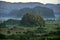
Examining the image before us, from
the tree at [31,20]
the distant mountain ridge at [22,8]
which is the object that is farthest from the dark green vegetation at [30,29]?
the distant mountain ridge at [22,8]

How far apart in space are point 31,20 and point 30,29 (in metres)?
0.16

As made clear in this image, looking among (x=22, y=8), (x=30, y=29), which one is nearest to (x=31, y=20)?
(x=30, y=29)

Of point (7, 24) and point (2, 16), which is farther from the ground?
point (2, 16)

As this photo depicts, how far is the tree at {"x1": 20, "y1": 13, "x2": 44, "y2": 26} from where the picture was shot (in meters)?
2.15

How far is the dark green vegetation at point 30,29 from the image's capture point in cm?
206

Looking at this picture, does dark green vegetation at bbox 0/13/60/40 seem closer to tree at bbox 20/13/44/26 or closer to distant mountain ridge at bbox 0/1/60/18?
tree at bbox 20/13/44/26

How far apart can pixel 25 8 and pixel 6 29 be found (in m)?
0.49

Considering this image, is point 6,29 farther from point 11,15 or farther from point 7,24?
point 11,15

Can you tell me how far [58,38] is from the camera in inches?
83.0

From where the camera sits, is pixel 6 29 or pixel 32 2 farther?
pixel 32 2

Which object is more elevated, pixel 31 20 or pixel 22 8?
pixel 22 8

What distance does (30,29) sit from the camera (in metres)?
2.12

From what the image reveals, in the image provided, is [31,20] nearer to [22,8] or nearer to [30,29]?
[30,29]

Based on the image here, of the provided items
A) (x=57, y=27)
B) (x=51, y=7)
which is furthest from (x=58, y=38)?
(x=51, y=7)
